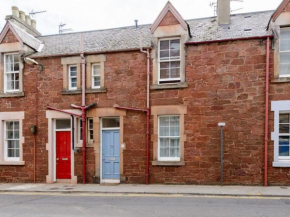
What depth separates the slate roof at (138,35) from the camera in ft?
36.7

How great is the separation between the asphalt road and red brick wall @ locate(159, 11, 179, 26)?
7092 mm

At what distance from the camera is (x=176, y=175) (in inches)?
428

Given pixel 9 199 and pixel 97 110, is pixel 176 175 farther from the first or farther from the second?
pixel 9 199

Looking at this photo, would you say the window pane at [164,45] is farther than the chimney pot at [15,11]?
No

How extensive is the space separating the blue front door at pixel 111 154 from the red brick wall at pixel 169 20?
17.1 ft

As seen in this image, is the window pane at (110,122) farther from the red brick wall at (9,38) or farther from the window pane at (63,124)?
the red brick wall at (9,38)

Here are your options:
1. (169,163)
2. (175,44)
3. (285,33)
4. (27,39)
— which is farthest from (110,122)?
(285,33)

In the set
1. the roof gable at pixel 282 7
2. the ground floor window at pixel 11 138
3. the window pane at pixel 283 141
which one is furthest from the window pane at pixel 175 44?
the ground floor window at pixel 11 138

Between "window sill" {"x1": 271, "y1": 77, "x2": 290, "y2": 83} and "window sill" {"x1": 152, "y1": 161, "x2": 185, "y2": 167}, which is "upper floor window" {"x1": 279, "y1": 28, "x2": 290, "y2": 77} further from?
"window sill" {"x1": 152, "y1": 161, "x2": 185, "y2": 167}

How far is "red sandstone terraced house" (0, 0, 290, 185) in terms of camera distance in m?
10.3

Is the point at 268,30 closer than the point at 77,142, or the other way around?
the point at 268,30

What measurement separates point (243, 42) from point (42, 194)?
10.1 m

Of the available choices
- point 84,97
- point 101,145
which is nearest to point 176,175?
point 101,145

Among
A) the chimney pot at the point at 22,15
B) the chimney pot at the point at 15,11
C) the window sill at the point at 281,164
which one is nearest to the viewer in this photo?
the window sill at the point at 281,164
